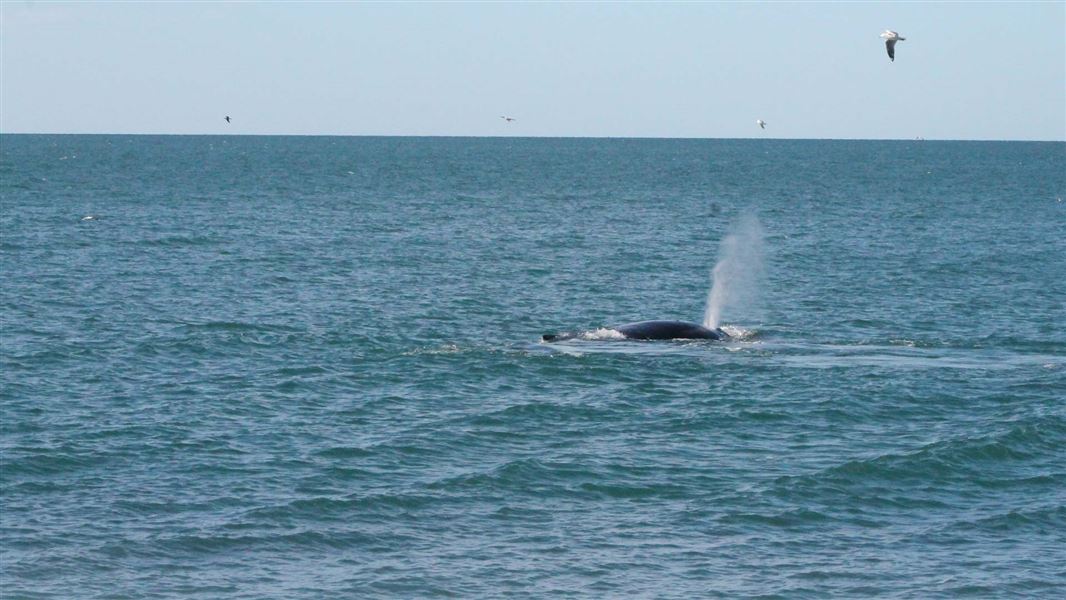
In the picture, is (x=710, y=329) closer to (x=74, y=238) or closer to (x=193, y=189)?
(x=74, y=238)

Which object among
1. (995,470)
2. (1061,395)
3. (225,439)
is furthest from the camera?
(1061,395)

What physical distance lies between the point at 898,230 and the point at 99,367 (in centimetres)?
6582

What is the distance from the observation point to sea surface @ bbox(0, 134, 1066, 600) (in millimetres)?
23953

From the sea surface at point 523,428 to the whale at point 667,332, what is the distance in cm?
61

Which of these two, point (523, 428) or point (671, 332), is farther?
point (671, 332)

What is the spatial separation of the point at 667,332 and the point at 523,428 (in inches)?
453

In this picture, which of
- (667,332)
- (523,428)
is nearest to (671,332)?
(667,332)

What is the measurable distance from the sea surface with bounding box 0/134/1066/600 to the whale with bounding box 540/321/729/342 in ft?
1.99

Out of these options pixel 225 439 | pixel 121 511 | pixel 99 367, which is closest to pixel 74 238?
pixel 99 367

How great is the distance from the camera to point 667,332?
44000 millimetres

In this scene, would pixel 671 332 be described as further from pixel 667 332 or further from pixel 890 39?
pixel 890 39

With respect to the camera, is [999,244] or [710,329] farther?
[999,244]

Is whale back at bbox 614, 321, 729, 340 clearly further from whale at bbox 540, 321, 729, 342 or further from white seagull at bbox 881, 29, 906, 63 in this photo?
white seagull at bbox 881, 29, 906, 63

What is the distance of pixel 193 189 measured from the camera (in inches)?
5404
